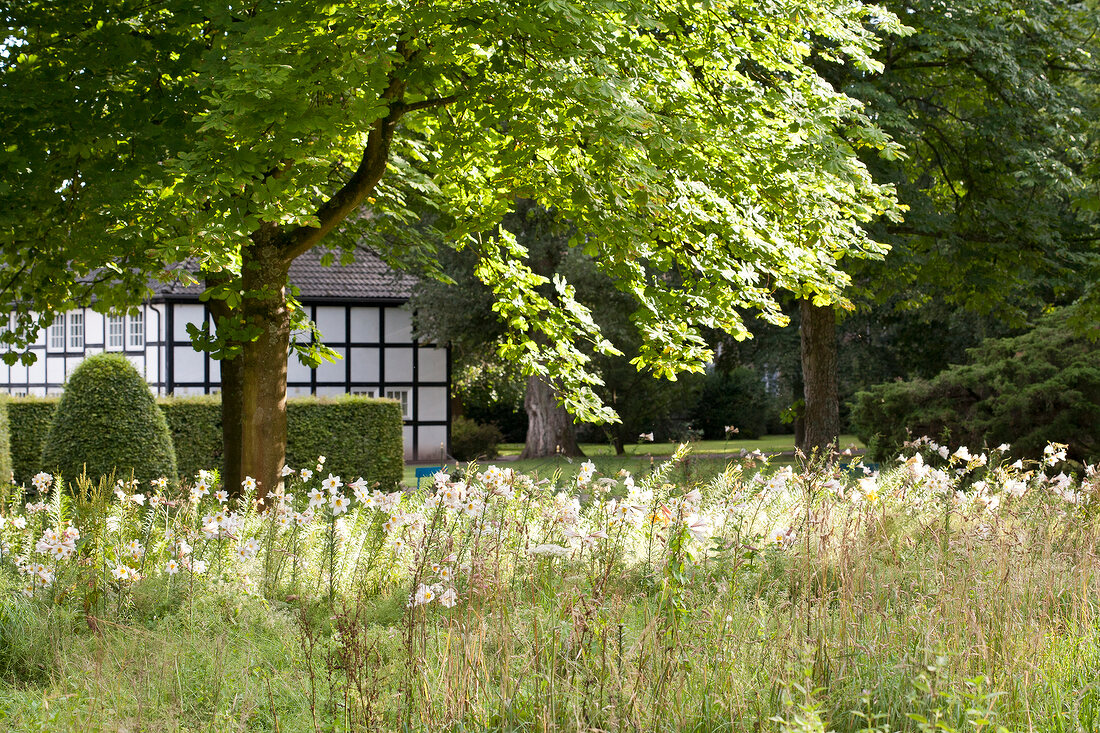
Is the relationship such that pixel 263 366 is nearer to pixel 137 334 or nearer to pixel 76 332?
pixel 137 334

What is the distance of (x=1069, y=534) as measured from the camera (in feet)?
18.4

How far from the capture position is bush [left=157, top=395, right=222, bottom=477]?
1409 cm

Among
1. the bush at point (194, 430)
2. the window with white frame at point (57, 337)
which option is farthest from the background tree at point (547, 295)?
the window with white frame at point (57, 337)

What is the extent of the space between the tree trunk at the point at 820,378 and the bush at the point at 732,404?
16726mm

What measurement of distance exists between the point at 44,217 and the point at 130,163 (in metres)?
1.33

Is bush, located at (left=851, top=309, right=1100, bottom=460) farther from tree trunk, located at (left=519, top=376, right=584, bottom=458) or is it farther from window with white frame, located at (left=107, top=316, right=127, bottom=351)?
window with white frame, located at (left=107, top=316, right=127, bottom=351)

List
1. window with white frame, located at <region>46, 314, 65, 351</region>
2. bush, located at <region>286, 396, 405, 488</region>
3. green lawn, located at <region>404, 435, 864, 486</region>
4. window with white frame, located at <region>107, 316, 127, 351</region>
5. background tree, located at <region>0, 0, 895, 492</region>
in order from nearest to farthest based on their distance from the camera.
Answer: background tree, located at <region>0, 0, 895, 492</region> → bush, located at <region>286, 396, 405, 488</region> → green lawn, located at <region>404, 435, 864, 486</region> → window with white frame, located at <region>107, 316, 127, 351</region> → window with white frame, located at <region>46, 314, 65, 351</region>

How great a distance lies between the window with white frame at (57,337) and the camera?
2247cm

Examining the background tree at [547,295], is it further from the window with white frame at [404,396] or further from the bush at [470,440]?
the bush at [470,440]

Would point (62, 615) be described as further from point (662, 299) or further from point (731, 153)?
point (731, 153)

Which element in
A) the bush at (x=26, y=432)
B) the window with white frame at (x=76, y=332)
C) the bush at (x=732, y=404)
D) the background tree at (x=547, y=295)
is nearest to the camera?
the bush at (x=26, y=432)

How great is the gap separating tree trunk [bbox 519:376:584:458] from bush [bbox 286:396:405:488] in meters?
6.35

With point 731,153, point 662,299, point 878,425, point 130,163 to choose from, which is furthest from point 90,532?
point 878,425

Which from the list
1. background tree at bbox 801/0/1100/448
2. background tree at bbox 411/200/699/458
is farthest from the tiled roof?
background tree at bbox 801/0/1100/448
